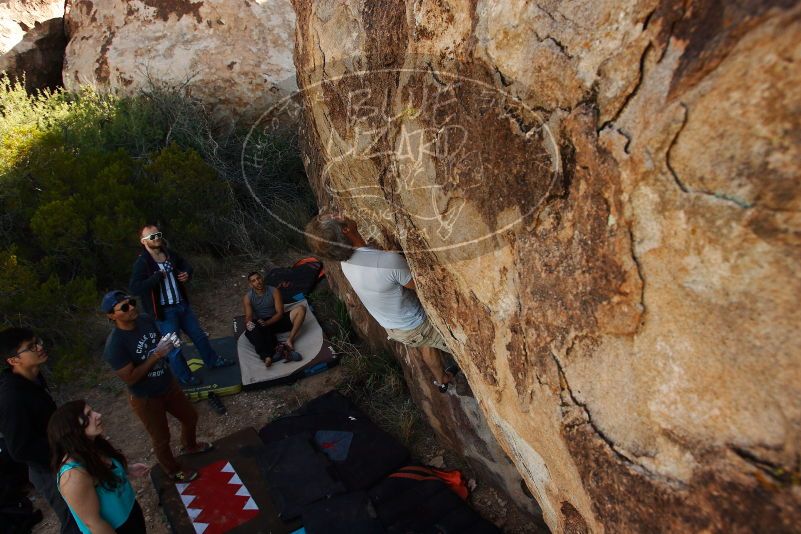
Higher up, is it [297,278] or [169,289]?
[169,289]

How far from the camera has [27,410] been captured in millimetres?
2449

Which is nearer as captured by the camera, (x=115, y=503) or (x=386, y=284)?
(x=115, y=503)

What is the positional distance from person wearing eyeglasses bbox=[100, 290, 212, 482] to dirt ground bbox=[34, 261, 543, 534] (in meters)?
0.47

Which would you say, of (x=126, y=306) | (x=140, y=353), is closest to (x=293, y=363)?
(x=140, y=353)

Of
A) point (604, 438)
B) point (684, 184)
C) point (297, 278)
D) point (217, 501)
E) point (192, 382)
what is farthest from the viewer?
point (297, 278)

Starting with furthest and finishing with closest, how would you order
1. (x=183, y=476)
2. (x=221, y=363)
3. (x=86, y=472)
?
(x=221, y=363) → (x=183, y=476) → (x=86, y=472)

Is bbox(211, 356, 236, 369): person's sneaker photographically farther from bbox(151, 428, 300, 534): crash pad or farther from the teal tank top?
the teal tank top

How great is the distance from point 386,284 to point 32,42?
8.12 m

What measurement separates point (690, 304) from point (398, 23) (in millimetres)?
1418

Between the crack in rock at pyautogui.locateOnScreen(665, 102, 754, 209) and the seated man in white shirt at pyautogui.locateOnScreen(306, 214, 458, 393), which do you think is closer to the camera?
the crack in rock at pyautogui.locateOnScreen(665, 102, 754, 209)

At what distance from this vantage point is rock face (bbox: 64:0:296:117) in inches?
273

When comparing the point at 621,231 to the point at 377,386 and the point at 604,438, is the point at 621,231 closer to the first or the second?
the point at 604,438

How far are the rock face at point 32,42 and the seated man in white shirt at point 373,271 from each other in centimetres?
733

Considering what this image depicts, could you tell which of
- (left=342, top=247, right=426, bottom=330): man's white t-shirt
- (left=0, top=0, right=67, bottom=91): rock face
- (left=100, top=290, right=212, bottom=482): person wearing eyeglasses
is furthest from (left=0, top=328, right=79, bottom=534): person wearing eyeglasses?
(left=0, top=0, right=67, bottom=91): rock face
